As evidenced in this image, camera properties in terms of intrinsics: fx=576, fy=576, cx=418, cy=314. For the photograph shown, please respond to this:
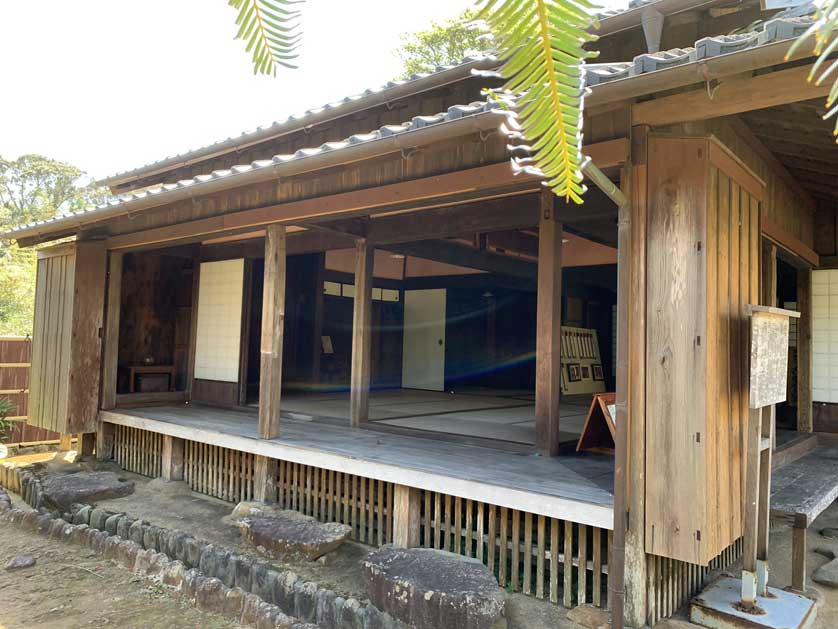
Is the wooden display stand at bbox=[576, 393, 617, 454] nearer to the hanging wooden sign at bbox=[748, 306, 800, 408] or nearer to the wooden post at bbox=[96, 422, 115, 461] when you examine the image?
the hanging wooden sign at bbox=[748, 306, 800, 408]

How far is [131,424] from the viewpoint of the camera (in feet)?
20.1

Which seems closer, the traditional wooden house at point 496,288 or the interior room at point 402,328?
the traditional wooden house at point 496,288

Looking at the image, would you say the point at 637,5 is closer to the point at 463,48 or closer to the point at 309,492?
the point at 309,492

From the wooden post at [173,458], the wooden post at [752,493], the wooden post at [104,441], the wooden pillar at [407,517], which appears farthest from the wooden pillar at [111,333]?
the wooden post at [752,493]

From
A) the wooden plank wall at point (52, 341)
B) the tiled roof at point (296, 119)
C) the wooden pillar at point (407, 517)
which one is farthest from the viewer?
the wooden plank wall at point (52, 341)

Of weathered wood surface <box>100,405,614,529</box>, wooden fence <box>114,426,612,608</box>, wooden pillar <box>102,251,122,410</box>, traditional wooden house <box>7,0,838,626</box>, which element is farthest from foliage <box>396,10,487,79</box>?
wooden fence <box>114,426,612,608</box>

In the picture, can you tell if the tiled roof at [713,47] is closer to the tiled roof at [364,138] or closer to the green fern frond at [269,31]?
the tiled roof at [364,138]

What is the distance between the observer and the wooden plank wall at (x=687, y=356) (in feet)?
8.80

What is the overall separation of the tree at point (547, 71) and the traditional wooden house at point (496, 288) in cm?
134

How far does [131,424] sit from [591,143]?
17.8 ft

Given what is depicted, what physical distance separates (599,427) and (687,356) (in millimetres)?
1616

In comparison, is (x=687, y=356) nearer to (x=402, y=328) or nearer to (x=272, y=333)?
(x=272, y=333)

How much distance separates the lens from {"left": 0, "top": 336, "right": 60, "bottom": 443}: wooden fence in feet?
25.1

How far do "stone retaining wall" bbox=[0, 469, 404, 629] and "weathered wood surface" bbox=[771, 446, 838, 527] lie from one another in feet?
7.34
